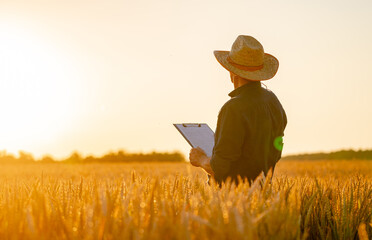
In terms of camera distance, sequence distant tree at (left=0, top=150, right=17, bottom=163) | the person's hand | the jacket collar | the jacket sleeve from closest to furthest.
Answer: the jacket sleeve → the jacket collar → the person's hand → distant tree at (left=0, top=150, right=17, bottom=163)

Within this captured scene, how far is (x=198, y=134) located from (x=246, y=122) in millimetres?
749

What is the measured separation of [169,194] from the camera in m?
2.63

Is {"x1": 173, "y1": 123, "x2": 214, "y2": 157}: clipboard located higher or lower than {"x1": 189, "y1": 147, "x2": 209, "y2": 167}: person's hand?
higher

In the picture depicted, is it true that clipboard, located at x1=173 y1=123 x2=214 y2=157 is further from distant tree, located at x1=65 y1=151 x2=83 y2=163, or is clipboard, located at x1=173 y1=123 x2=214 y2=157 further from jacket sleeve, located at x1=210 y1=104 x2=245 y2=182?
distant tree, located at x1=65 y1=151 x2=83 y2=163

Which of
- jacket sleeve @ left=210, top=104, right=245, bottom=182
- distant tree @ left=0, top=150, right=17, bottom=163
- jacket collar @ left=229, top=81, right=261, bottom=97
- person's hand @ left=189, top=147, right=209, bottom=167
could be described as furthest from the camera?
distant tree @ left=0, top=150, right=17, bottom=163

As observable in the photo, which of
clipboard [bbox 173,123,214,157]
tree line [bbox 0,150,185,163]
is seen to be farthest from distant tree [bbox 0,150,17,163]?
clipboard [bbox 173,123,214,157]

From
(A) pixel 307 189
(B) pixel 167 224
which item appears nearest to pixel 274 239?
(B) pixel 167 224

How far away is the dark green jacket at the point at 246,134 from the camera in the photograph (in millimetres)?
3926

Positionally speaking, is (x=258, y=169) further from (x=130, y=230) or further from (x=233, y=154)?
(x=130, y=230)

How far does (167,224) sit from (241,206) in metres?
0.43

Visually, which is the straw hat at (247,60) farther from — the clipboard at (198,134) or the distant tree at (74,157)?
the distant tree at (74,157)

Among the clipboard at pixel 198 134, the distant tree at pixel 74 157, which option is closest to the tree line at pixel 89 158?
the distant tree at pixel 74 157

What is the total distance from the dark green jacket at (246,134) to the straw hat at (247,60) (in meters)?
0.14

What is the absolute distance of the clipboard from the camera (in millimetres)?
4422
